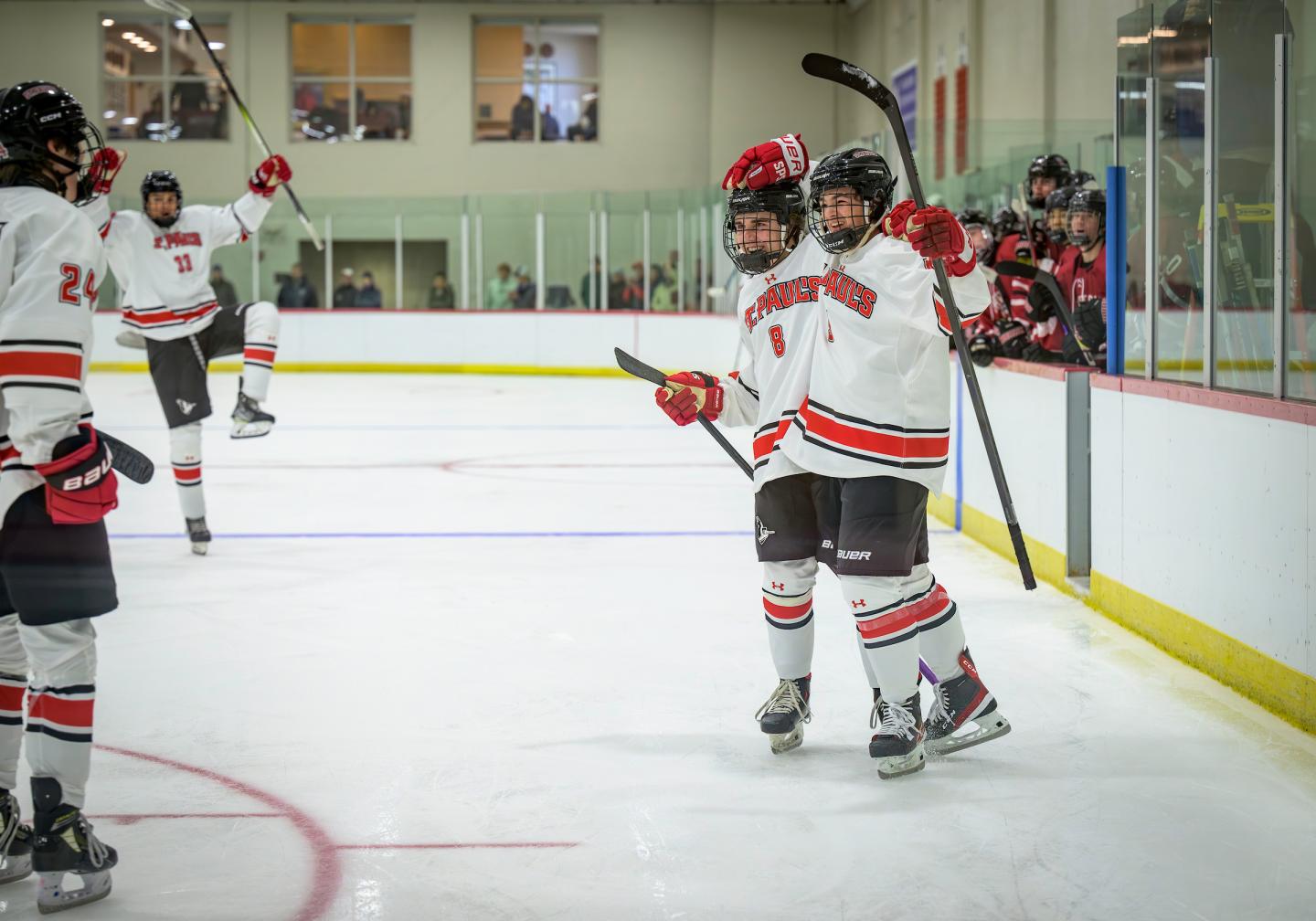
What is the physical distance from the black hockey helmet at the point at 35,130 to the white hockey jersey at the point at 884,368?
1.53 metres

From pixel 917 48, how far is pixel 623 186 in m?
5.71

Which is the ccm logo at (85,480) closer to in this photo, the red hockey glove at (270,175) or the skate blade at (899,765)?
the skate blade at (899,765)

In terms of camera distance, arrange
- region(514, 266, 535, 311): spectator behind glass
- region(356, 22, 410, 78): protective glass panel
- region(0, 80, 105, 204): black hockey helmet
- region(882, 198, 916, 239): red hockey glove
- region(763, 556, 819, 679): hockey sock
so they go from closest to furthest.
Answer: region(0, 80, 105, 204): black hockey helmet
region(882, 198, 916, 239): red hockey glove
region(763, 556, 819, 679): hockey sock
region(514, 266, 535, 311): spectator behind glass
region(356, 22, 410, 78): protective glass panel

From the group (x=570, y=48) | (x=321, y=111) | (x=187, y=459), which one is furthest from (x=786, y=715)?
(x=321, y=111)

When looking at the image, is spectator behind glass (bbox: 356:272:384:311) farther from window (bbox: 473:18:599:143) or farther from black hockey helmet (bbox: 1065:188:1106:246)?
black hockey helmet (bbox: 1065:188:1106:246)

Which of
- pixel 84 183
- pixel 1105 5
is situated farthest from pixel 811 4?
pixel 84 183

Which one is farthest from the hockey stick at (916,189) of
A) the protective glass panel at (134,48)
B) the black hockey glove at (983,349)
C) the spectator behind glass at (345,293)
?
the protective glass panel at (134,48)

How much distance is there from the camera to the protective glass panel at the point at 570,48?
2102 centimetres

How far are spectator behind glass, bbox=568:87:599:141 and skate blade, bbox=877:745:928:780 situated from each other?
61.3ft

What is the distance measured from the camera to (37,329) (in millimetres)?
2342

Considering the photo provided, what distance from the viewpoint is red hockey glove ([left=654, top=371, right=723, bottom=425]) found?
3.29 meters

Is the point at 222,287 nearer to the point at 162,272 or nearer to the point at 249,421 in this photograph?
the point at 162,272

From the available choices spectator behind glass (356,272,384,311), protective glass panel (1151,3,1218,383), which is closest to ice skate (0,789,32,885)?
protective glass panel (1151,3,1218,383)

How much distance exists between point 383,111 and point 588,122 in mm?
2996
